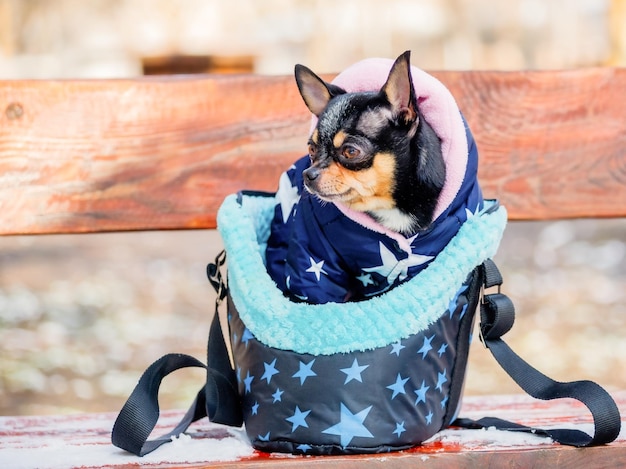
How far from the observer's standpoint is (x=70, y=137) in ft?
6.21

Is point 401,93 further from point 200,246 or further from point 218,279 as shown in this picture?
point 200,246

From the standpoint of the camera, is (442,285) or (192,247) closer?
(442,285)

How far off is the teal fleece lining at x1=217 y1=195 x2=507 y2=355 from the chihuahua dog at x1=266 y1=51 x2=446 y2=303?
5cm

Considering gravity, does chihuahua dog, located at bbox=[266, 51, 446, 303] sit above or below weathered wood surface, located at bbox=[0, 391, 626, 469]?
above

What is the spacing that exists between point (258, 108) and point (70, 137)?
42cm

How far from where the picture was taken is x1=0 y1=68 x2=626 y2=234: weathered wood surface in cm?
188

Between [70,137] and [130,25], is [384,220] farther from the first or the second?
[130,25]

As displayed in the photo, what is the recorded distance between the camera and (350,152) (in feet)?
4.89

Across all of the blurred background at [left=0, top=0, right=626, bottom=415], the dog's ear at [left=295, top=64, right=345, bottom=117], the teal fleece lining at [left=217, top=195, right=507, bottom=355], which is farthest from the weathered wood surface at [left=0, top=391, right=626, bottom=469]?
the blurred background at [left=0, top=0, right=626, bottom=415]

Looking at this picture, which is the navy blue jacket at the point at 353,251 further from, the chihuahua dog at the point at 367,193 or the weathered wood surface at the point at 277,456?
the weathered wood surface at the point at 277,456

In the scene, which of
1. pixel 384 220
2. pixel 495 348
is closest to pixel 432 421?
pixel 495 348

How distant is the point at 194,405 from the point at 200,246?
159 inches

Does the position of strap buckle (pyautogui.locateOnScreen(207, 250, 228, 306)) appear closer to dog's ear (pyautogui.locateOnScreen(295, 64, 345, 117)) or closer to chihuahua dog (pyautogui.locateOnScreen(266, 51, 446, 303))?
chihuahua dog (pyautogui.locateOnScreen(266, 51, 446, 303))

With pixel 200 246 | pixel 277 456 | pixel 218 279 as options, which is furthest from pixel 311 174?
pixel 200 246
